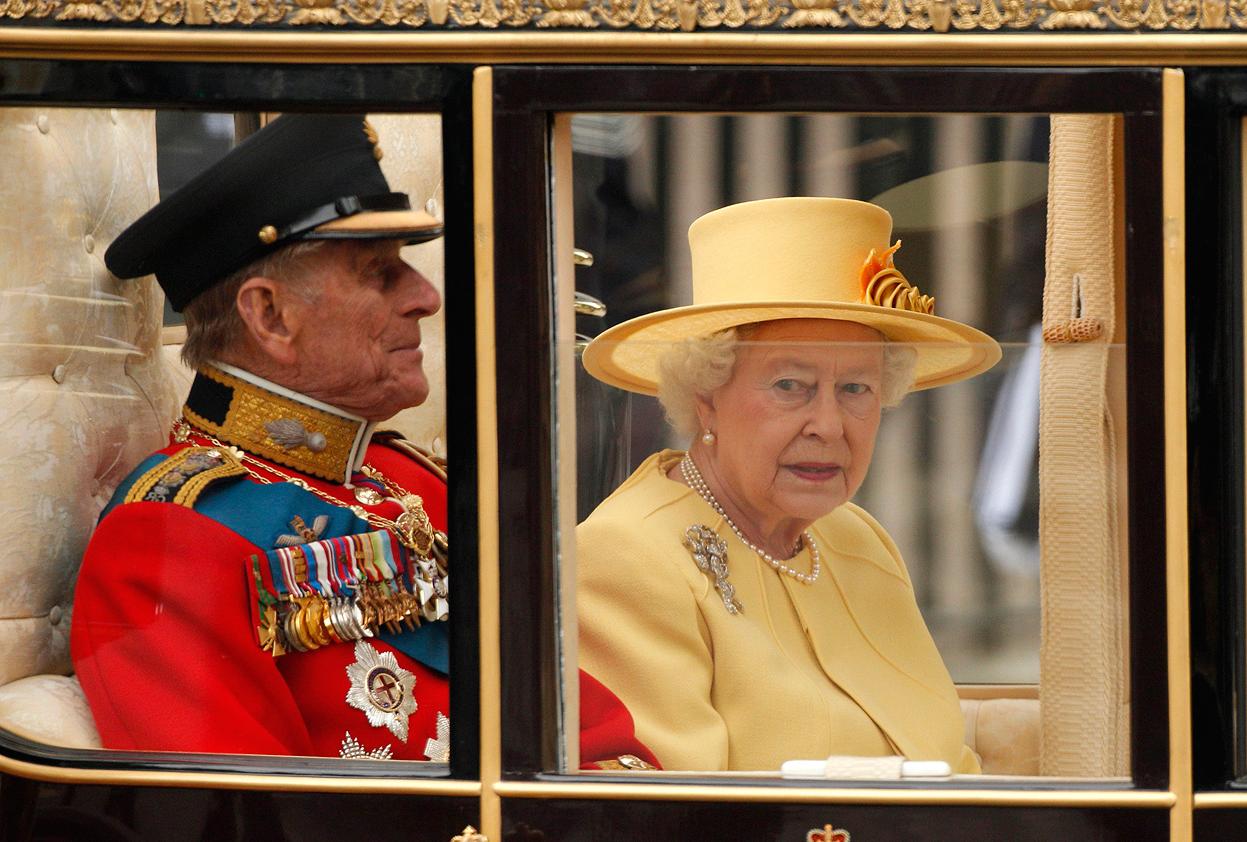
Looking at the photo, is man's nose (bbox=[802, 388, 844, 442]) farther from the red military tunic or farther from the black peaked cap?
the black peaked cap

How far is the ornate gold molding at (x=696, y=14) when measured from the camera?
196 cm

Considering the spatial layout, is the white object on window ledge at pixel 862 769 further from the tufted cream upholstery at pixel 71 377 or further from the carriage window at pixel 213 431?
the carriage window at pixel 213 431

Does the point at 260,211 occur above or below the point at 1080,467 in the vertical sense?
above

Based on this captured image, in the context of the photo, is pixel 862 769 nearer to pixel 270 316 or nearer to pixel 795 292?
pixel 795 292

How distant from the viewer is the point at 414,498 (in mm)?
2545

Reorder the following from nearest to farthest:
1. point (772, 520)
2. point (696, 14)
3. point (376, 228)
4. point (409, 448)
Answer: point (696, 14), point (772, 520), point (376, 228), point (409, 448)

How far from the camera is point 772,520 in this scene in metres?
2.21

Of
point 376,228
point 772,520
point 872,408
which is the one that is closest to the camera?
point 872,408

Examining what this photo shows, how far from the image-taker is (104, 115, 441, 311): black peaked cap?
2.21 meters

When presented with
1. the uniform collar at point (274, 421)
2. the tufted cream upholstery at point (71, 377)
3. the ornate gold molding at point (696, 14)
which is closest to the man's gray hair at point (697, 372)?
the tufted cream upholstery at point (71, 377)

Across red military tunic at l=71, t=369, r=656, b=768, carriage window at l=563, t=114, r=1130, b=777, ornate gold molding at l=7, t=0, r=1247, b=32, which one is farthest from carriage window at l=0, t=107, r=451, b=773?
carriage window at l=563, t=114, r=1130, b=777

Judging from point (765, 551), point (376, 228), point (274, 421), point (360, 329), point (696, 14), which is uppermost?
point (696, 14)

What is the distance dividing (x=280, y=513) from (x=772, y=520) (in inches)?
29.8

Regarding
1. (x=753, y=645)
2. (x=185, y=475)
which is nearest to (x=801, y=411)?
(x=753, y=645)
